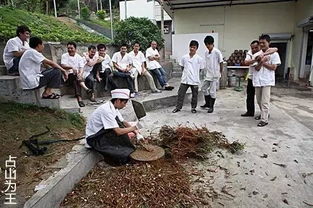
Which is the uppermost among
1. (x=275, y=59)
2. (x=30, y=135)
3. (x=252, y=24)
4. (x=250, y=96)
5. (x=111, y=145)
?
(x=252, y=24)

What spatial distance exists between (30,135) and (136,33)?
6.59m

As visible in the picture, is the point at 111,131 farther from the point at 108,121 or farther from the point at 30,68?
the point at 30,68

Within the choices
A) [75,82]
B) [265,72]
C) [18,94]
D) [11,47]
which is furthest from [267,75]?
[11,47]

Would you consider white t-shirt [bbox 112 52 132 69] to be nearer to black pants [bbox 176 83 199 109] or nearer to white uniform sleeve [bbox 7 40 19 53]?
black pants [bbox 176 83 199 109]

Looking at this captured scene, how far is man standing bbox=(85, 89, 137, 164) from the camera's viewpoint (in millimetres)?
3477

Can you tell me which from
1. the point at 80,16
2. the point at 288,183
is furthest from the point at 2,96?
the point at 80,16

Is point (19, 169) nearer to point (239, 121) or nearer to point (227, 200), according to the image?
point (227, 200)

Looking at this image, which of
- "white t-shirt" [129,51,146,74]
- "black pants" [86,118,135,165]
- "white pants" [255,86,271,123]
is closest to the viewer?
"black pants" [86,118,135,165]

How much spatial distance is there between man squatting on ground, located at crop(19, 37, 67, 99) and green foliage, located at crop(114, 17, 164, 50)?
17.0ft

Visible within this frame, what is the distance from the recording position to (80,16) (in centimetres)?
1766

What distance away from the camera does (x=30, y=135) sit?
3.75m

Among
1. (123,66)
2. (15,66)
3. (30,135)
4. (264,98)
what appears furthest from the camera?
(123,66)

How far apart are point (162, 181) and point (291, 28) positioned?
12.0 m

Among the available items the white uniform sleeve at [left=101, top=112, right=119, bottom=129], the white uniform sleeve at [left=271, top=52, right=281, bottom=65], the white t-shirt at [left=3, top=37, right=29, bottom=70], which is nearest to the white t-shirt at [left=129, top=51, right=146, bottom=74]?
the white t-shirt at [left=3, top=37, right=29, bottom=70]
